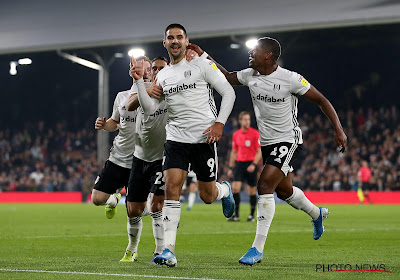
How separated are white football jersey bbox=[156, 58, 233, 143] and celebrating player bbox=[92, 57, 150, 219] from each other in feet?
3.30

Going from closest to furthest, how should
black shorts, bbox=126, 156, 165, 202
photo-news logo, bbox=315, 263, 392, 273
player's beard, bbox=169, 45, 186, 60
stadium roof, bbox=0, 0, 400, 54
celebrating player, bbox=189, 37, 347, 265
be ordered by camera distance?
1. photo-news logo, bbox=315, 263, 392, 273
2. player's beard, bbox=169, 45, 186, 60
3. celebrating player, bbox=189, 37, 347, 265
4. black shorts, bbox=126, 156, 165, 202
5. stadium roof, bbox=0, 0, 400, 54

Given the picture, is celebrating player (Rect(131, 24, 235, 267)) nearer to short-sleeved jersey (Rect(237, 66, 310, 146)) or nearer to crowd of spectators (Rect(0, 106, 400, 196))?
short-sleeved jersey (Rect(237, 66, 310, 146))

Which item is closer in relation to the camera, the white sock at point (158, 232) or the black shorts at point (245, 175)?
the white sock at point (158, 232)

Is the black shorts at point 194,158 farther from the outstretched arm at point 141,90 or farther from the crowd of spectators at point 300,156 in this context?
the crowd of spectators at point 300,156

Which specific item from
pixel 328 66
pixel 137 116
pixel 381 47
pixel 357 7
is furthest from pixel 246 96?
pixel 137 116

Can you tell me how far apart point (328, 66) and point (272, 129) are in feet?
93.4

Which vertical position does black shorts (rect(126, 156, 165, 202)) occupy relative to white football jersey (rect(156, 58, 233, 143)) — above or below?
below

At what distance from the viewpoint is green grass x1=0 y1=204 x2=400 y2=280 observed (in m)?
6.60

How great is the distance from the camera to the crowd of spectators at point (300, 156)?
2955cm

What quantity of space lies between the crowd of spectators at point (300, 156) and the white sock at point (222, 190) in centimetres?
2096

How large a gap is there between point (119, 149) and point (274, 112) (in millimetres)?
2003

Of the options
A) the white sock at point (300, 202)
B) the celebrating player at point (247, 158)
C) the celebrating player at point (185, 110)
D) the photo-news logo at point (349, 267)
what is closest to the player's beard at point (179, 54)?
the celebrating player at point (185, 110)

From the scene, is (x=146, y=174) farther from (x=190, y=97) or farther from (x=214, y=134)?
(x=214, y=134)

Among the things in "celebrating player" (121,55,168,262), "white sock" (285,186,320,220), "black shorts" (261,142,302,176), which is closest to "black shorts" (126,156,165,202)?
"celebrating player" (121,55,168,262)
